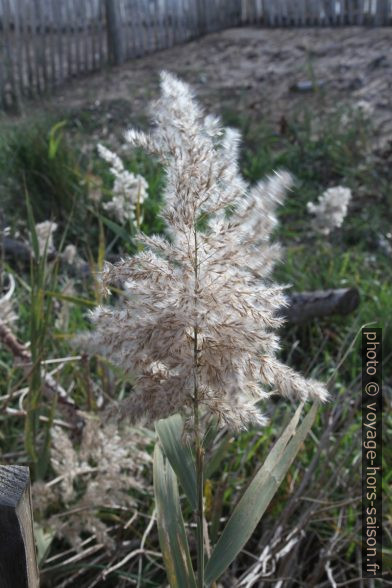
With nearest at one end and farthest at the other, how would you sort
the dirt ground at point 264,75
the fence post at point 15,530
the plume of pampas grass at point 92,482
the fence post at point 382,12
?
the fence post at point 15,530, the plume of pampas grass at point 92,482, the dirt ground at point 264,75, the fence post at point 382,12

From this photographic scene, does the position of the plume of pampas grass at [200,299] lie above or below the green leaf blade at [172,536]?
above

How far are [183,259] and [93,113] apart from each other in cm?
693

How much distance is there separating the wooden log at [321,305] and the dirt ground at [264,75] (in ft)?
10.3

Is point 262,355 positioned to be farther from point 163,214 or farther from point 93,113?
point 93,113

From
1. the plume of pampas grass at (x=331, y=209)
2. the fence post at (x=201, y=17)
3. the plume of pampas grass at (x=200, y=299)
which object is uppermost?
the plume of pampas grass at (x=200, y=299)

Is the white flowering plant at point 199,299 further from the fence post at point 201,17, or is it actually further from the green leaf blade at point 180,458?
the fence post at point 201,17

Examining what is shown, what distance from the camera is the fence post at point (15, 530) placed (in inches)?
41.3

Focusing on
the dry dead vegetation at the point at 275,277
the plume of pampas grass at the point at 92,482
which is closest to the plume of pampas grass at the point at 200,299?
the dry dead vegetation at the point at 275,277

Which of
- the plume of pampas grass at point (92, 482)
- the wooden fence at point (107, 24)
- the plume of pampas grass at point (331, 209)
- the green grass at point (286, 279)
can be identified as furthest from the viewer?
the wooden fence at point (107, 24)

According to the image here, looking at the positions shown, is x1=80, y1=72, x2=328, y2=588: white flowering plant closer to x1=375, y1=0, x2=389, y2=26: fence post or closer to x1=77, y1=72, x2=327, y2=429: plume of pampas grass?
x1=77, y1=72, x2=327, y2=429: plume of pampas grass

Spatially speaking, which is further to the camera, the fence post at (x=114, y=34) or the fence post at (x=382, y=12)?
the fence post at (x=382, y=12)

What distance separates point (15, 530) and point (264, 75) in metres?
8.23

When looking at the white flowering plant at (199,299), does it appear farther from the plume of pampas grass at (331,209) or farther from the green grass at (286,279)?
the plume of pampas grass at (331,209)

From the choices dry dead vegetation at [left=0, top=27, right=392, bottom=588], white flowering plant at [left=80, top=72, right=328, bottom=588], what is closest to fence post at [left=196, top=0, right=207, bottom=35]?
dry dead vegetation at [left=0, top=27, right=392, bottom=588]
